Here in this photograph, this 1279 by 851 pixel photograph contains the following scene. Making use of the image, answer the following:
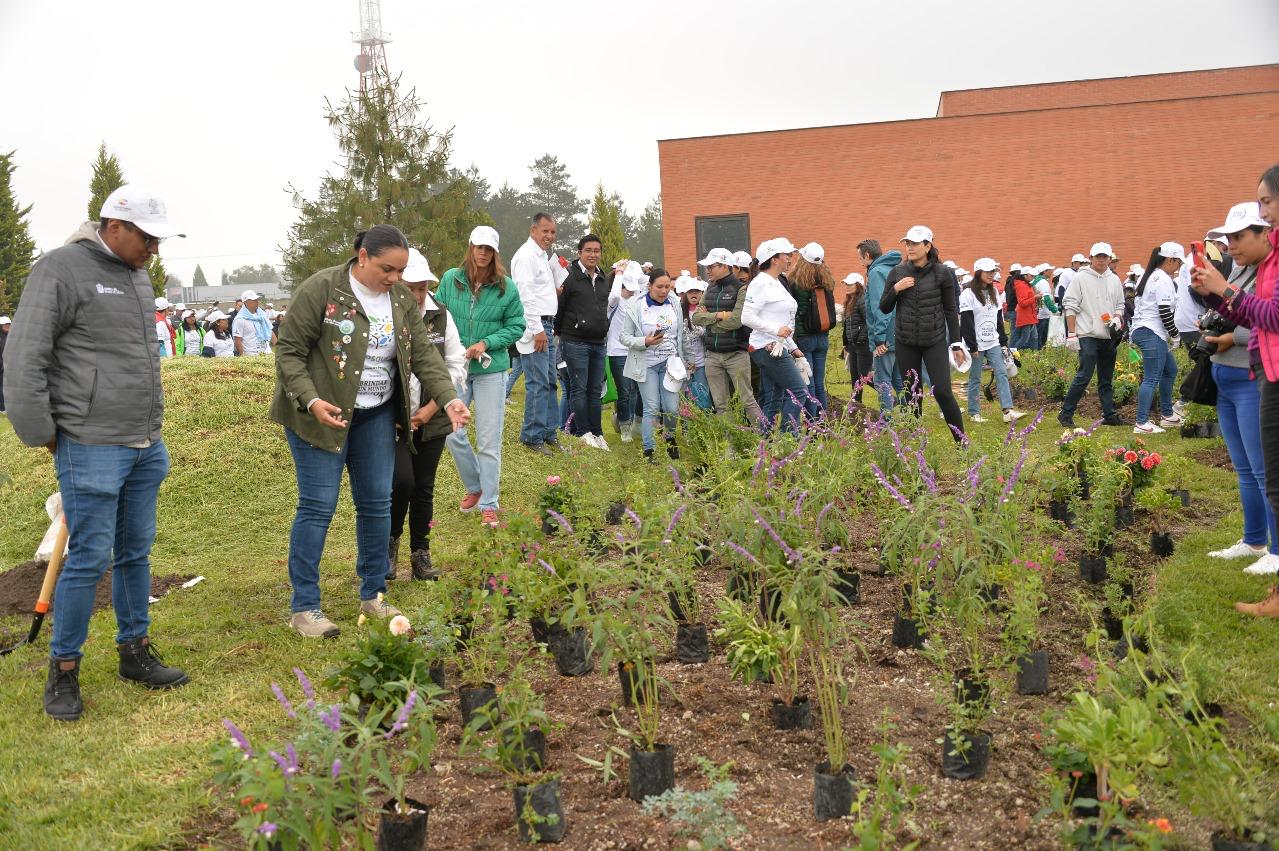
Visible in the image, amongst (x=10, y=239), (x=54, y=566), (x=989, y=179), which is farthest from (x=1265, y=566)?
(x=10, y=239)

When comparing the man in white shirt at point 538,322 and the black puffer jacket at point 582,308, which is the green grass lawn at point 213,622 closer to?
the man in white shirt at point 538,322

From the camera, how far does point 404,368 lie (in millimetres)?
4992

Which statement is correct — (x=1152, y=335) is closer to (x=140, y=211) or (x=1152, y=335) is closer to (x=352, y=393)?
(x=352, y=393)

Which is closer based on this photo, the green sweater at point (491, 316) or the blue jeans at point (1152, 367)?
the green sweater at point (491, 316)

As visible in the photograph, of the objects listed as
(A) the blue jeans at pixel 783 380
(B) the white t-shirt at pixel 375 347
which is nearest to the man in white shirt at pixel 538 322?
(A) the blue jeans at pixel 783 380

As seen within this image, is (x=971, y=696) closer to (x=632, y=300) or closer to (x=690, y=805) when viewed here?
(x=690, y=805)

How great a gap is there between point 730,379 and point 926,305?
1.92 m

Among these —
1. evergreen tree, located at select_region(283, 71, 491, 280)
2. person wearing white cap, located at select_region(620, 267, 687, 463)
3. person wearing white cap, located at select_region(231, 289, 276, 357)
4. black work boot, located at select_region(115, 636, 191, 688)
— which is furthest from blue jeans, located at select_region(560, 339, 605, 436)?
evergreen tree, located at select_region(283, 71, 491, 280)

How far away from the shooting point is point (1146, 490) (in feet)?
21.0

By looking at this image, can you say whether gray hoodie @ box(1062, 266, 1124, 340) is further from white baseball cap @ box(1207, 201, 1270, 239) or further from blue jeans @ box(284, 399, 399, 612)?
blue jeans @ box(284, 399, 399, 612)

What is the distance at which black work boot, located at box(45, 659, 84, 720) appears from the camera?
3951mm

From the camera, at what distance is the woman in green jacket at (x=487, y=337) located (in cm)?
683

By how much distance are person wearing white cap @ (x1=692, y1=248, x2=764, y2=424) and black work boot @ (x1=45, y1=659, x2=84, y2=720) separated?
5.70 m

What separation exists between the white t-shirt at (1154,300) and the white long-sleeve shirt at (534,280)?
19.1 ft
